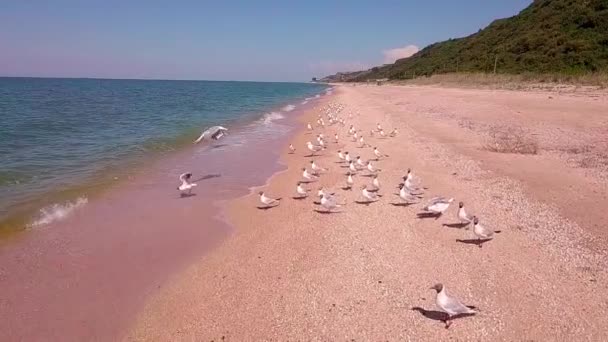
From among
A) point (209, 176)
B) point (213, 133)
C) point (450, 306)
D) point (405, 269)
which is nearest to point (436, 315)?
point (450, 306)

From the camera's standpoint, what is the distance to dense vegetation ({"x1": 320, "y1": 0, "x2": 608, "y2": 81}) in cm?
4750

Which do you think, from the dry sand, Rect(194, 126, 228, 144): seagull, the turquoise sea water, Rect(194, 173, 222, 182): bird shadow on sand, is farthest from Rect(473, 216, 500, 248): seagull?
Rect(194, 126, 228, 144): seagull

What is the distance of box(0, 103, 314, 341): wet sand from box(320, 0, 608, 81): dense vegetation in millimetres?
44597

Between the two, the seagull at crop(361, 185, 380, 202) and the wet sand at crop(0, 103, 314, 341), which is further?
the seagull at crop(361, 185, 380, 202)

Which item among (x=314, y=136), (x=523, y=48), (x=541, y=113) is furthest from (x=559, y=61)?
(x=314, y=136)

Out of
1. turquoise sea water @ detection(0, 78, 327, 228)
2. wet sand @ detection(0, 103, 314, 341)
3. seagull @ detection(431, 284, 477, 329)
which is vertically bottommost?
turquoise sea water @ detection(0, 78, 327, 228)

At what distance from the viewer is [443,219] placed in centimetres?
995

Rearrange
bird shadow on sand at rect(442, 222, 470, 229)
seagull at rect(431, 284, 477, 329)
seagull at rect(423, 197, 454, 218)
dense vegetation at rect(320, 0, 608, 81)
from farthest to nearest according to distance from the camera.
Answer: dense vegetation at rect(320, 0, 608, 81)
seagull at rect(423, 197, 454, 218)
bird shadow on sand at rect(442, 222, 470, 229)
seagull at rect(431, 284, 477, 329)

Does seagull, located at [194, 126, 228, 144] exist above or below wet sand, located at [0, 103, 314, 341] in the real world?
above

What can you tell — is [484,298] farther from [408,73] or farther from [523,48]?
[408,73]

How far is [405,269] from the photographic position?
7.51 m

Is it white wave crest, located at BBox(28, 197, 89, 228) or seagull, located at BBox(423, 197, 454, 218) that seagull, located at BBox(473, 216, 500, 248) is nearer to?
seagull, located at BBox(423, 197, 454, 218)

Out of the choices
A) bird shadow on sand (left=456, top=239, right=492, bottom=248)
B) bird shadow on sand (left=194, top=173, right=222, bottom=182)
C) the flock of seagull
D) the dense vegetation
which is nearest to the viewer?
the flock of seagull

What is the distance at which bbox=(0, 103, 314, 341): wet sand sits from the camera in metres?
6.58
